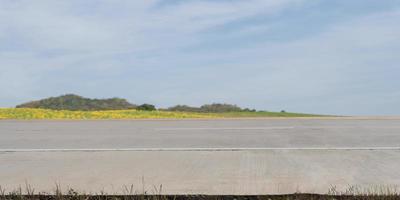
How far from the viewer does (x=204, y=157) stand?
35.3 ft

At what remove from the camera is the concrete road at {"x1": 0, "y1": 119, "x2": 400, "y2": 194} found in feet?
26.9

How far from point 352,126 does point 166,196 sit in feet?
36.1

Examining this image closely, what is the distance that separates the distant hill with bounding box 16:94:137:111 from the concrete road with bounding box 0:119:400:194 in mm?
18302

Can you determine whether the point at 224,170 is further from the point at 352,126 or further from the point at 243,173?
the point at 352,126

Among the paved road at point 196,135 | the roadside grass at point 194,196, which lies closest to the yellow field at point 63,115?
the paved road at point 196,135

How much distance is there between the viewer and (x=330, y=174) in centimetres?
880

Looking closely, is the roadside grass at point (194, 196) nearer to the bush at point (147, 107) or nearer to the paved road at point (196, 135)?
the paved road at point (196, 135)

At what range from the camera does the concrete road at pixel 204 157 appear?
8211mm

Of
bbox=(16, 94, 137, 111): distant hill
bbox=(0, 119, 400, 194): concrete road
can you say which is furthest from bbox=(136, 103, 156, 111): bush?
bbox=(0, 119, 400, 194): concrete road

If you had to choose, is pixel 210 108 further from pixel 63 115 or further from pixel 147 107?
pixel 63 115

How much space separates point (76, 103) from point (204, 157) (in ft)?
86.7

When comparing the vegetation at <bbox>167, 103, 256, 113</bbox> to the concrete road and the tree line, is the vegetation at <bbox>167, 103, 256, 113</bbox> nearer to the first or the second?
the tree line

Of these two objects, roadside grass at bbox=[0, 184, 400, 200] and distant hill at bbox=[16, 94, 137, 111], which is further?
distant hill at bbox=[16, 94, 137, 111]

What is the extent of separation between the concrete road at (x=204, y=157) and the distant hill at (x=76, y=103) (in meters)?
18.3
